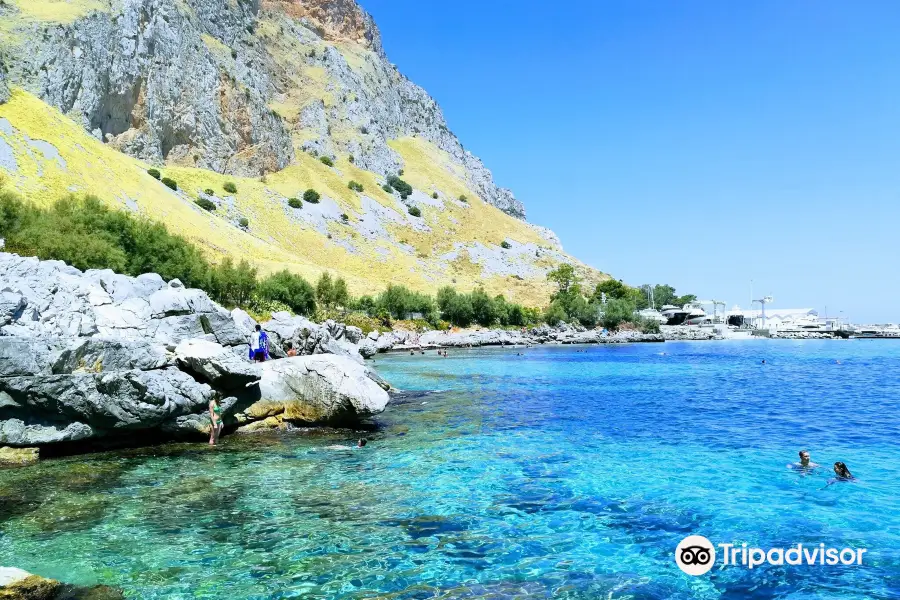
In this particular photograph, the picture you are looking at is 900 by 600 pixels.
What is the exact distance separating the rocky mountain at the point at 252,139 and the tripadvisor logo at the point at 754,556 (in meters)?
71.8

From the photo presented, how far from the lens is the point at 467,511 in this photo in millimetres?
12898

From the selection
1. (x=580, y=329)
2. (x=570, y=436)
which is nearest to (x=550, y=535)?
(x=570, y=436)

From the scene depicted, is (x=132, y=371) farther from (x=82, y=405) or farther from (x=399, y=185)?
(x=399, y=185)

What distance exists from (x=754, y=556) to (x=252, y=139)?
416 feet

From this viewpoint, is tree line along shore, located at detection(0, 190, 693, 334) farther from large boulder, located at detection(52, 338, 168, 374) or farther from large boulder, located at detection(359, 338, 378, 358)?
large boulder, located at detection(52, 338, 168, 374)

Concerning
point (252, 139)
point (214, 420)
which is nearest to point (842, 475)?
point (214, 420)

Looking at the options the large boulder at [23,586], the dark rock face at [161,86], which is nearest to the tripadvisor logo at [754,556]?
the large boulder at [23,586]

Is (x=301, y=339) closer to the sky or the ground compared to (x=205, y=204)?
closer to the ground

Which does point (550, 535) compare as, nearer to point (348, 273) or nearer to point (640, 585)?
point (640, 585)

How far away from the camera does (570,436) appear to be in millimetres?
21781

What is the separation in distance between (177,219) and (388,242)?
52.2 m

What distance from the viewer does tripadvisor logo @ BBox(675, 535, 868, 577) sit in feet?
33.3

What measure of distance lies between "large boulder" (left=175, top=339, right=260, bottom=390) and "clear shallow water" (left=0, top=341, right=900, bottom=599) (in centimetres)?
219

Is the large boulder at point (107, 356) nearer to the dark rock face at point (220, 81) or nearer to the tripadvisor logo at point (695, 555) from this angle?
the tripadvisor logo at point (695, 555)
